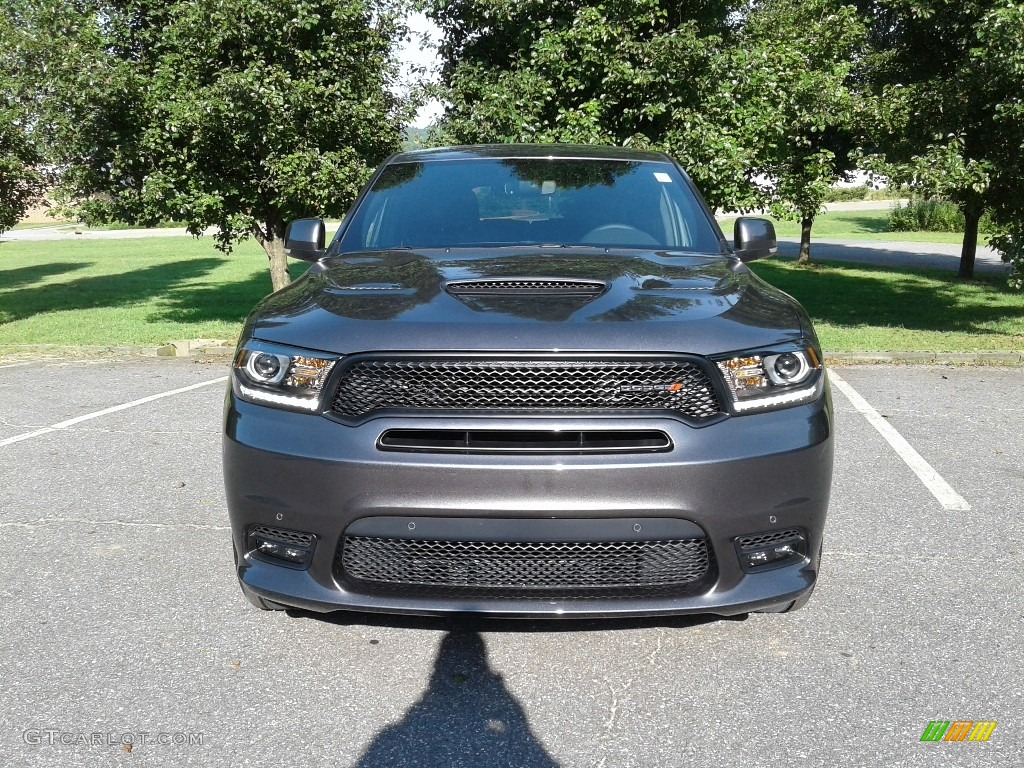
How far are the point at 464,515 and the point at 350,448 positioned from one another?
0.39 metres

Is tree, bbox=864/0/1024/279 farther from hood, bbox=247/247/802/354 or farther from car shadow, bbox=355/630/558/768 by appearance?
car shadow, bbox=355/630/558/768

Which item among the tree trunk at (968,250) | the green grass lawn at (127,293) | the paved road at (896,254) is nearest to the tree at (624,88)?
the green grass lawn at (127,293)

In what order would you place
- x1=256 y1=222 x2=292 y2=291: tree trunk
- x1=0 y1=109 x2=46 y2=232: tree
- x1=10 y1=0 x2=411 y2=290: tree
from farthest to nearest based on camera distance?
x1=256 y1=222 x2=292 y2=291: tree trunk → x1=0 y1=109 x2=46 y2=232: tree → x1=10 y1=0 x2=411 y2=290: tree

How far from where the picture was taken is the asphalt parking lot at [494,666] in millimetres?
2848

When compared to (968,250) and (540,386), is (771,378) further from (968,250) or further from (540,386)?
(968,250)

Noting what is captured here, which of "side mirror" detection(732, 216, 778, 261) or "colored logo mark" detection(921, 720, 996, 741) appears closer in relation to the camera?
"colored logo mark" detection(921, 720, 996, 741)

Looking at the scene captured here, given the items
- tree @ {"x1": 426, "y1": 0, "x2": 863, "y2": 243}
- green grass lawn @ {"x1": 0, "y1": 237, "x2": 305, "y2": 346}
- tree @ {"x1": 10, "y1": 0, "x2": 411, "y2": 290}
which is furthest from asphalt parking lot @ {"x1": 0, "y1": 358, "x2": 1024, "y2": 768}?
green grass lawn @ {"x1": 0, "y1": 237, "x2": 305, "y2": 346}

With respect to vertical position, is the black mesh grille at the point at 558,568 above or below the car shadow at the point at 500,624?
above

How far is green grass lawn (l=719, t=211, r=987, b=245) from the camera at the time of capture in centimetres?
3197

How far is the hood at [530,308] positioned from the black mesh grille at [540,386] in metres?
0.06

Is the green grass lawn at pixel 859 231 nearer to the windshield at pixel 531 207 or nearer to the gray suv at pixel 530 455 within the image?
the windshield at pixel 531 207

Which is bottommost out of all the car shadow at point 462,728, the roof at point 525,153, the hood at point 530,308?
the car shadow at point 462,728

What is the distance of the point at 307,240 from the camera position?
14.8 feet

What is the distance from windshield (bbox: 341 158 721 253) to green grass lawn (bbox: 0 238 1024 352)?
6796mm
